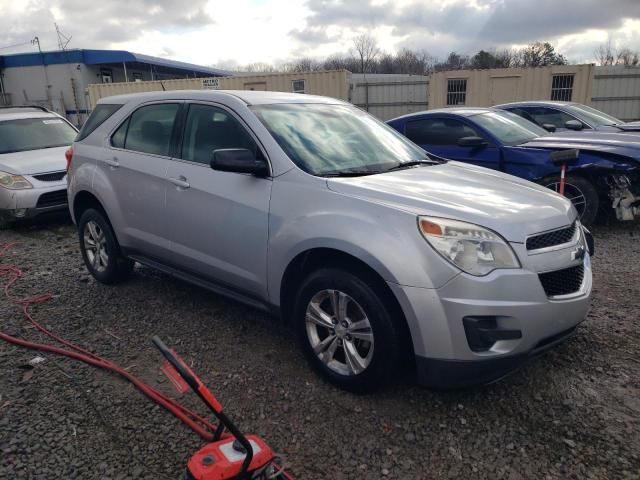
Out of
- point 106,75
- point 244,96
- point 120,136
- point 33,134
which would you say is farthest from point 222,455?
point 106,75

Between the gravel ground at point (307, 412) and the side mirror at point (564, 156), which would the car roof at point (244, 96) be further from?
the side mirror at point (564, 156)

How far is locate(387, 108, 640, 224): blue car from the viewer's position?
6309 mm

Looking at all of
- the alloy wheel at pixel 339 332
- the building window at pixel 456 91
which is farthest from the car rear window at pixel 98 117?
the building window at pixel 456 91

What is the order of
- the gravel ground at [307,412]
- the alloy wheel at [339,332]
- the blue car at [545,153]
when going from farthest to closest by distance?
the blue car at [545,153] < the alloy wheel at [339,332] < the gravel ground at [307,412]

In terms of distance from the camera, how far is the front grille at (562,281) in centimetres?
271

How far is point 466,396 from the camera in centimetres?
304

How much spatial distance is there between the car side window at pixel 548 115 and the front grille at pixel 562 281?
24.3 feet

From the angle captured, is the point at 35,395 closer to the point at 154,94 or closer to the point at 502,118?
the point at 154,94

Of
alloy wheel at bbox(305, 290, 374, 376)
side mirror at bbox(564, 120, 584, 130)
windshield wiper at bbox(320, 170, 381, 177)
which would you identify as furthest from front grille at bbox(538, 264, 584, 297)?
side mirror at bbox(564, 120, 584, 130)

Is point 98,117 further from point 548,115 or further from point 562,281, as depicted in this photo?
point 548,115

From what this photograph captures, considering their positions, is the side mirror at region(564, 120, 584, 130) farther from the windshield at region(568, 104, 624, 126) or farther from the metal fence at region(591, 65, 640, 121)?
the metal fence at region(591, 65, 640, 121)

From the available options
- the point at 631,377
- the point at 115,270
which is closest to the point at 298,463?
the point at 631,377

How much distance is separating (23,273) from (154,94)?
262 centimetres

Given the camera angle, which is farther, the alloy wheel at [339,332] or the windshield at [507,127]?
the windshield at [507,127]
